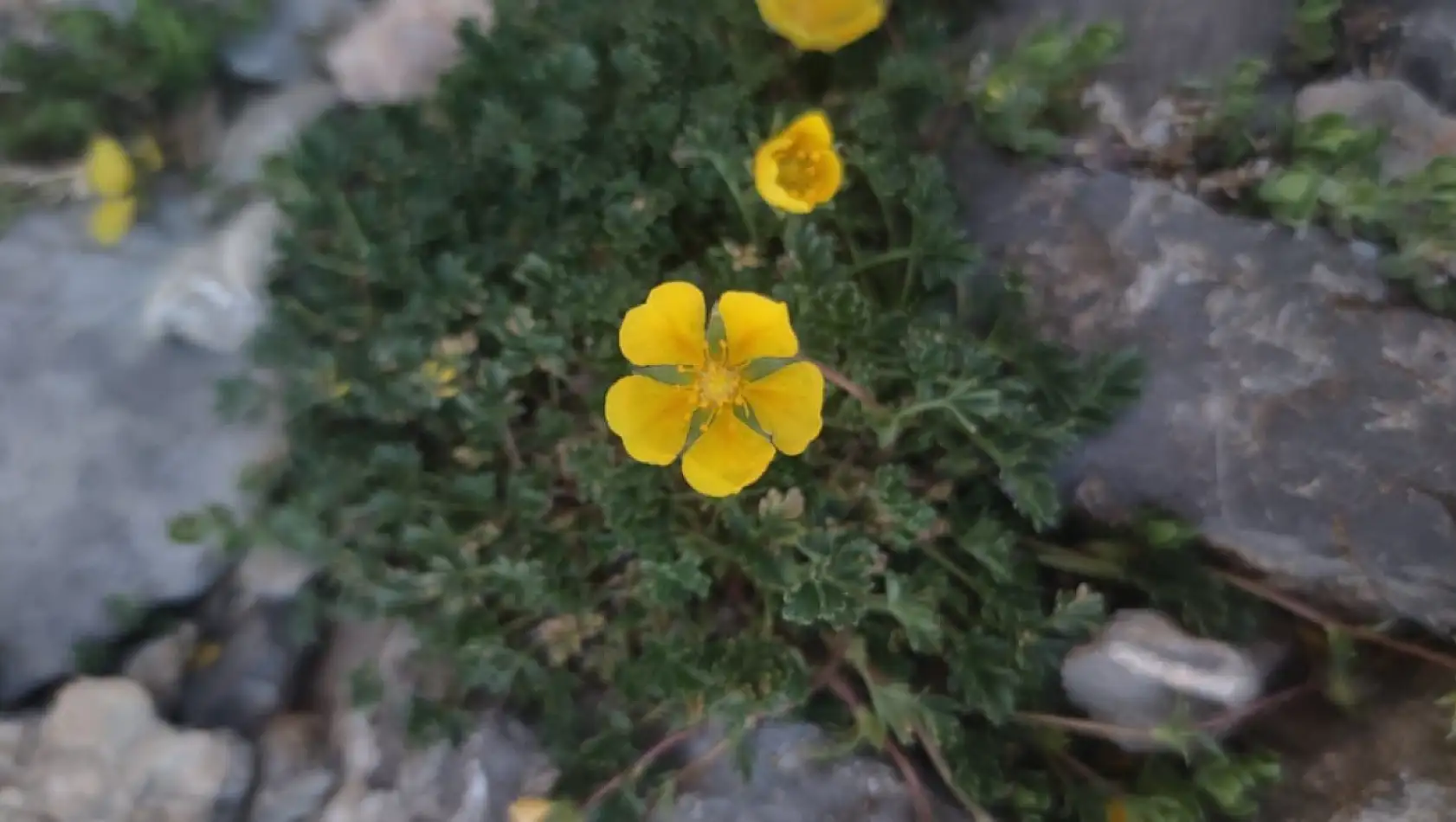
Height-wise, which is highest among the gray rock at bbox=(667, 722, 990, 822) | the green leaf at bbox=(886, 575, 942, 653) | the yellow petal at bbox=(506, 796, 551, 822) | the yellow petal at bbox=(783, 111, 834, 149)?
the yellow petal at bbox=(783, 111, 834, 149)

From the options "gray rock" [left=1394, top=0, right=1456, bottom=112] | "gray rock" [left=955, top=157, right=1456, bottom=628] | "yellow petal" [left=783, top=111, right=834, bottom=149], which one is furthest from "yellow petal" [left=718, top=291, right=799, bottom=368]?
"gray rock" [left=1394, top=0, right=1456, bottom=112]

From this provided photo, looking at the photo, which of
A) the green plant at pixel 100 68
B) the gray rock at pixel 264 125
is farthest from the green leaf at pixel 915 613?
the green plant at pixel 100 68

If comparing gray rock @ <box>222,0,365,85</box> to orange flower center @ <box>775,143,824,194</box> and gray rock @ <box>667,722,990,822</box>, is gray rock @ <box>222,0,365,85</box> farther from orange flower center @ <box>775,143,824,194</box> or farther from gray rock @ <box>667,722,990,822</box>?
gray rock @ <box>667,722,990,822</box>

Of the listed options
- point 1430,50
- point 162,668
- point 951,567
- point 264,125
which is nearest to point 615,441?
point 951,567

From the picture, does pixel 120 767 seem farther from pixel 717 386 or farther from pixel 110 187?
pixel 717 386

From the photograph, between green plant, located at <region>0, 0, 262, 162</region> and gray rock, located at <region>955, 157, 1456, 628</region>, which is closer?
gray rock, located at <region>955, 157, 1456, 628</region>

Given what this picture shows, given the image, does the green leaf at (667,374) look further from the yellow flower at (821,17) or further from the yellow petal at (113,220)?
the yellow petal at (113,220)

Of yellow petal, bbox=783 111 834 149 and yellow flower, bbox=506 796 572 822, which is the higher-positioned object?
yellow petal, bbox=783 111 834 149
